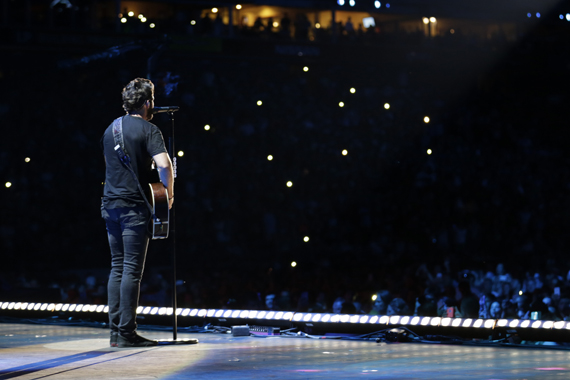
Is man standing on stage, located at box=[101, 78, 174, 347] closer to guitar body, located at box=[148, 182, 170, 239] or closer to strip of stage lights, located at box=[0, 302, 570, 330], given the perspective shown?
guitar body, located at box=[148, 182, 170, 239]

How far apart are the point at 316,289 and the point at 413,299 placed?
2.20 metres

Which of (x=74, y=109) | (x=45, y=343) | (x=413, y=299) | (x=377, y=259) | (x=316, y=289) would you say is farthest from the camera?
(x=74, y=109)

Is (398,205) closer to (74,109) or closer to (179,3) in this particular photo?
(74,109)

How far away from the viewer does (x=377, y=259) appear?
56.2 feet

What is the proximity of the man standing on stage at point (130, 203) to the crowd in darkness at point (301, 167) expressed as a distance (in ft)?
32.9

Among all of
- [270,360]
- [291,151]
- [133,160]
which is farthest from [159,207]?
[291,151]

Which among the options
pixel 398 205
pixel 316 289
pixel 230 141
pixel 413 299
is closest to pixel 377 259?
pixel 398 205

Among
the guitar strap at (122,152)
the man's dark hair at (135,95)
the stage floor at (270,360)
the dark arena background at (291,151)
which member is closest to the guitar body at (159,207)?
the guitar strap at (122,152)

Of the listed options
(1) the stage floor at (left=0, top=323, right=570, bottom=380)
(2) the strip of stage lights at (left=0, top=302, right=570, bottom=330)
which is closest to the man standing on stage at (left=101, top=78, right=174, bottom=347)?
(1) the stage floor at (left=0, top=323, right=570, bottom=380)

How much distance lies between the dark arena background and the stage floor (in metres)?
5.97

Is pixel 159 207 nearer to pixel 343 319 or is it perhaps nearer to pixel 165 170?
pixel 165 170

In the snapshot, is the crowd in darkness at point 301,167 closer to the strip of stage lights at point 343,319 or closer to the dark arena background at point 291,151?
the dark arena background at point 291,151

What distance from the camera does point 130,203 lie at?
3.92 m

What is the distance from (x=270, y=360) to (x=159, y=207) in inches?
36.2
